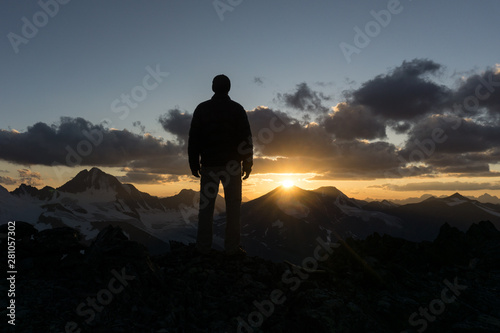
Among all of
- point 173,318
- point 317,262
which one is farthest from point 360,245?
point 173,318

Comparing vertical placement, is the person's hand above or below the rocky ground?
above

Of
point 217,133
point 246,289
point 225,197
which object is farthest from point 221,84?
point 246,289

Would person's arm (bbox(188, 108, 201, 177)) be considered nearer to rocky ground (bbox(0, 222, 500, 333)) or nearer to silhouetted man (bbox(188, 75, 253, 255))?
silhouetted man (bbox(188, 75, 253, 255))

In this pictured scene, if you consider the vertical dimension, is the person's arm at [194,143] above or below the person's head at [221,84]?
below

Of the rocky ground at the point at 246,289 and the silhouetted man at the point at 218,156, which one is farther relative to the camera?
the silhouetted man at the point at 218,156

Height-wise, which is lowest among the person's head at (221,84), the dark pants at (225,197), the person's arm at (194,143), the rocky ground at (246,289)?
the rocky ground at (246,289)

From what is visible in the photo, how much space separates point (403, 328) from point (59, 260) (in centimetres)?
839

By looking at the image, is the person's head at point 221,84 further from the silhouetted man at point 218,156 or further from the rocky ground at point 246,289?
the rocky ground at point 246,289

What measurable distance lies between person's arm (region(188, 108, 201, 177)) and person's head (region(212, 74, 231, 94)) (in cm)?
101

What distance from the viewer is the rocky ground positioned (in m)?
6.35

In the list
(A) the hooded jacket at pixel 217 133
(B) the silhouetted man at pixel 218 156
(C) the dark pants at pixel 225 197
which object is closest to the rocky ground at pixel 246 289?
(C) the dark pants at pixel 225 197

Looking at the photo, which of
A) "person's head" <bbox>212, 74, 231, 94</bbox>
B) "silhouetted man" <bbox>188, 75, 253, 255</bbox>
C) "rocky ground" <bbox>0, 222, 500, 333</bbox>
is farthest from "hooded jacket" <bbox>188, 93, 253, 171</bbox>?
"rocky ground" <bbox>0, 222, 500, 333</bbox>

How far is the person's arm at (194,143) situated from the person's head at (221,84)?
1.01 metres

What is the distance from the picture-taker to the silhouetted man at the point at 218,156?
10.8 m
